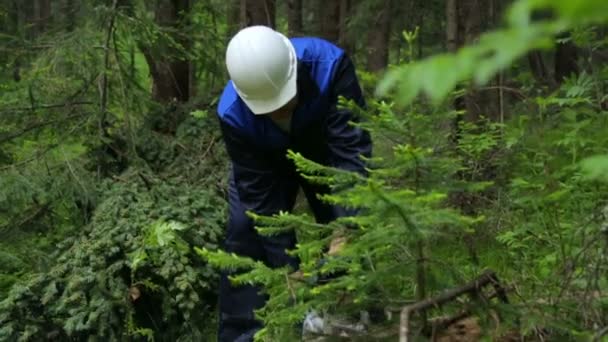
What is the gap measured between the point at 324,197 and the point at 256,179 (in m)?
2.06

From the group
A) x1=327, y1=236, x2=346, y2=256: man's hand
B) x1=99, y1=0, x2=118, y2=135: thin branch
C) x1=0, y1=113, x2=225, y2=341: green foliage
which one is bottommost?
x1=0, y1=113, x2=225, y2=341: green foliage

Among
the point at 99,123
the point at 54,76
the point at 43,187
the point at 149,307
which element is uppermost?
the point at 54,76

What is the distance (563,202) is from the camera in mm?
3363

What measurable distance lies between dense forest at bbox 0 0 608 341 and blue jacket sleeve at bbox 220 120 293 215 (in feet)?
1.07

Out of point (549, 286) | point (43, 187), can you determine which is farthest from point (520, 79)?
point (549, 286)

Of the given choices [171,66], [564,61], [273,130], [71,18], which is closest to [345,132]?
[273,130]

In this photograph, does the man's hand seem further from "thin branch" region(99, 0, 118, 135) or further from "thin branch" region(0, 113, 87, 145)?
"thin branch" region(0, 113, 87, 145)

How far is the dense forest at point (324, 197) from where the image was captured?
2326 mm

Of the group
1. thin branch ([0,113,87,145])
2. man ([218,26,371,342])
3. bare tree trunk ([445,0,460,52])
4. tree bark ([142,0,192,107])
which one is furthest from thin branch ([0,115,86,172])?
bare tree trunk ([445,0,460,52])

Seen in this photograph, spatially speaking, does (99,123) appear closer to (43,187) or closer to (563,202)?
(43,187)

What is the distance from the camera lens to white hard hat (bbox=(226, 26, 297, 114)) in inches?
150

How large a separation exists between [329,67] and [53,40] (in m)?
3.22

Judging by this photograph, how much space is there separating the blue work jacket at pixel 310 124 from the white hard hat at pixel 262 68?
89mm

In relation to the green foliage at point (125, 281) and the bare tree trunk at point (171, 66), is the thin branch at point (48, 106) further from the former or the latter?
the green foliage at point (125, 281)
